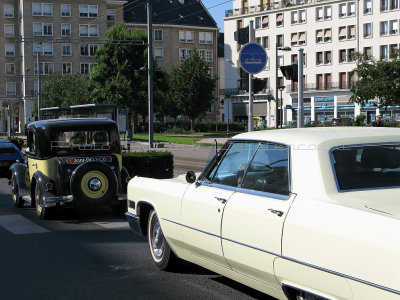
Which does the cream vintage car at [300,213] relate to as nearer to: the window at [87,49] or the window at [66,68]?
the window at [66,68]

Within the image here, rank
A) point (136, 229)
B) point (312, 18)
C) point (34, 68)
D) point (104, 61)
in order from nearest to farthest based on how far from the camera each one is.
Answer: point (136, 229), point (104, 61), point (312, 18), point (34, 68)

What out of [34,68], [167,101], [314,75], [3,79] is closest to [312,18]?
[314,75]

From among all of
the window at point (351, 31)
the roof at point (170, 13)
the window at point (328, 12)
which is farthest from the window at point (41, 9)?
the window at point (351, 31)

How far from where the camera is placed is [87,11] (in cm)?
8819

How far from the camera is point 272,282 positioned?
455cm

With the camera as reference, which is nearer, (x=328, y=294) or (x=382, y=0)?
(x=328, y=294)

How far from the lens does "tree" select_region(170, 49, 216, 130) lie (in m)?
68.4

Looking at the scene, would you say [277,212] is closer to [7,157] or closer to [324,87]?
[7,157]

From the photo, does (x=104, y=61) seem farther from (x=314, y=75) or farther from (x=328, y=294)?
(x=328, y=294)

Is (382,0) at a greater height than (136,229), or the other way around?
(382,0)

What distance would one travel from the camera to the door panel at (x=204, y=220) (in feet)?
17.2

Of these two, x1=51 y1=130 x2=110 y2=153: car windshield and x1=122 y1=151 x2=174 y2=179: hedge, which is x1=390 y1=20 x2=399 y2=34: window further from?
x1=51 y1=130 x2=110 y2=153: car windshield

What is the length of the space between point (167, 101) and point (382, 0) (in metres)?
27.5

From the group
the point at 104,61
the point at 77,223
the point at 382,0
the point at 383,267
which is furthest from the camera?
the point at 382,0
